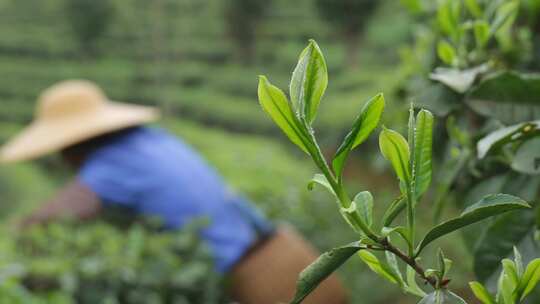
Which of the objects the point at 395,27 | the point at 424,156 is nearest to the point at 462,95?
the point at 424,156

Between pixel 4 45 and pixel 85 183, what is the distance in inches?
498

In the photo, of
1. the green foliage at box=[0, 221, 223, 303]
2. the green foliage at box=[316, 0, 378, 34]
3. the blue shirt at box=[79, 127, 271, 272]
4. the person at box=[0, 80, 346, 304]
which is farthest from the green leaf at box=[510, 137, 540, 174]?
the green foliage at box=[316, 0, 378, 34]

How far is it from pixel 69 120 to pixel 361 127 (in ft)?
7.90

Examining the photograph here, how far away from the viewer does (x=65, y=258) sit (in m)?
2.04

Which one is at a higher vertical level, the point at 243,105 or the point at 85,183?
the point at 85,183

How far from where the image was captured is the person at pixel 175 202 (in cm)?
225

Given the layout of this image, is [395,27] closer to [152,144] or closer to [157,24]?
[157,24]

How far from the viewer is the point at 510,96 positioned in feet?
2.41

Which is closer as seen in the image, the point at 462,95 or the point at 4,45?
the point at 462,95

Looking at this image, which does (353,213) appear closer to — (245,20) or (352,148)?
(352,148)

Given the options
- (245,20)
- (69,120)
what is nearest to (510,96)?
(69,120)

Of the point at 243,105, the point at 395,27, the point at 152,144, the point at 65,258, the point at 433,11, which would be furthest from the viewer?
the point at 243,105

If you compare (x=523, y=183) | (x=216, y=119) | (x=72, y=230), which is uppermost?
(x=523, y=183)

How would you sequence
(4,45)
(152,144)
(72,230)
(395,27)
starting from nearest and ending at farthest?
(72,230) < (152,144) < (395,27) < (4,45)
